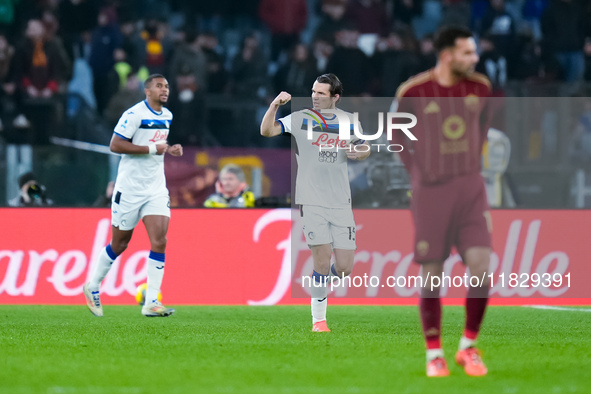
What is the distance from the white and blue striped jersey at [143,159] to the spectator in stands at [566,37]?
28.6 ft

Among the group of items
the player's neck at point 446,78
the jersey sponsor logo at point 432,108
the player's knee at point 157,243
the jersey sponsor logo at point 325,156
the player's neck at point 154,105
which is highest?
the player's neck at point 446,78

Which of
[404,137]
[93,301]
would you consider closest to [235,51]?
[93,301]

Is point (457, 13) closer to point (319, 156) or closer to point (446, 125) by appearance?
point (319, 156)

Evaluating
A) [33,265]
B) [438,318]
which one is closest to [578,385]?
[438,318]

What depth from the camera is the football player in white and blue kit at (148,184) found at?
10.5 metres

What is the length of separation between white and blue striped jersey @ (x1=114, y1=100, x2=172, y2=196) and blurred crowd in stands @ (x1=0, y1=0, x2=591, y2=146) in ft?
15.8

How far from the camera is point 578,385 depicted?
5.90 metres

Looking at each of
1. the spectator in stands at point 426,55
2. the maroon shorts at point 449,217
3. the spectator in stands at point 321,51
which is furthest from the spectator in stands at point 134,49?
the maroon shorts at point 449,217

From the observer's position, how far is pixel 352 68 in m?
16.4

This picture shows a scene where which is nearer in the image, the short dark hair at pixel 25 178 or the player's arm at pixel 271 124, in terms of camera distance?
the player's arm at pixel 271 124

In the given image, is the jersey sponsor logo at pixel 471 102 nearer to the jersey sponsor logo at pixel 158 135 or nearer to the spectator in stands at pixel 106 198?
the jersey sponsor logo at pixel 158 135

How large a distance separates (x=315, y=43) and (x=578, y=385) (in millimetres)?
12143

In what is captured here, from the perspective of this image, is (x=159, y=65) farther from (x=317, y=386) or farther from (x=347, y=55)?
(x=317, y=386)

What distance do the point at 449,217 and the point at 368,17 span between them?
12185 millimetres
